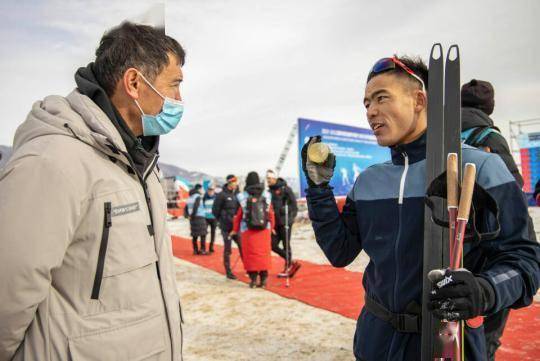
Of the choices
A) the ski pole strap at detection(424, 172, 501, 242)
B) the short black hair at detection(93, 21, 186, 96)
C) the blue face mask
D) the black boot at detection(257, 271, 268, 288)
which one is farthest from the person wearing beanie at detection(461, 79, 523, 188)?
the black boot at detection(257, 271, 268, 288)

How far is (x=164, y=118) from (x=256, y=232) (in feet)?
17.3

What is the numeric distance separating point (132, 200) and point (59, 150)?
315 mm

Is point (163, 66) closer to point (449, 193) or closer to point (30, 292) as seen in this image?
point (30, 292)

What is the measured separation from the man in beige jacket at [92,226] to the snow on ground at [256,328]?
2692mm

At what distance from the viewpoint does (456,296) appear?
122cm

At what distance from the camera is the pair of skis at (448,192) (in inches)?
51.8

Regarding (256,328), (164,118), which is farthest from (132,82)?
(256,328)

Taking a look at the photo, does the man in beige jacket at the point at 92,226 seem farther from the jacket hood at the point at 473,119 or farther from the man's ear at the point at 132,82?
the jacket hood at the point at 473,119

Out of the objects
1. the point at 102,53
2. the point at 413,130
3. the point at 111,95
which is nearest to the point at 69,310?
the point at 111,95

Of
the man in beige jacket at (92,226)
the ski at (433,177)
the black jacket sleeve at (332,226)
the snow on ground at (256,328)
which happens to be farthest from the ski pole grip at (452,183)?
the snow on ground at (256,328)

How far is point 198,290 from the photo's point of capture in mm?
6930

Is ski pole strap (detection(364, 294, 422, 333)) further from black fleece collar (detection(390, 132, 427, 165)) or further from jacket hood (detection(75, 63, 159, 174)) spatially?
jacket hood (detection(75, 63, 159, 174))

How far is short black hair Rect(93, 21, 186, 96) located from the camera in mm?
1631

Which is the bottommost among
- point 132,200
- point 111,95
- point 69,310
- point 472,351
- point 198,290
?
point 198,290
